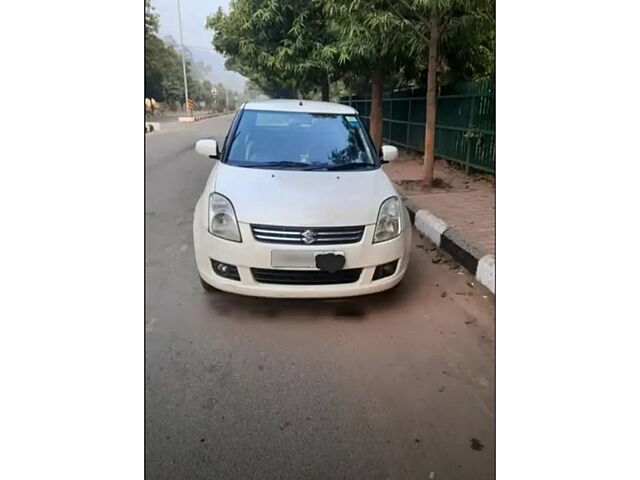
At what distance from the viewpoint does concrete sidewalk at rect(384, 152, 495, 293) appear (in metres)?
3.42

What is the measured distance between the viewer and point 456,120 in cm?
716

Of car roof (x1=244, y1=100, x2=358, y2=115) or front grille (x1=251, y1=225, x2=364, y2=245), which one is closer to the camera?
front grille (x1=251, y1=225, x2=364, y2=245)

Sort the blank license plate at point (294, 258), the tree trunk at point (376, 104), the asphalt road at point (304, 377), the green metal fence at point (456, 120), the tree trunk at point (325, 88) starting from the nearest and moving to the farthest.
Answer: the asphalt road at point (304, 377)
the blank license plate at point (294, 258)
the tree trunk at point (325, 88)
the green metal fence at point (456, 120)
the tree trunk at point (376, 104)

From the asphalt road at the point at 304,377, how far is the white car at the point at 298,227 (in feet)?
0.63

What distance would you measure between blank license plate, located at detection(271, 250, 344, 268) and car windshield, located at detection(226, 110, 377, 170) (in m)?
0.72

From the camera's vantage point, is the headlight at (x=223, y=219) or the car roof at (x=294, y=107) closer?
the headlight at (x=223, y=219)

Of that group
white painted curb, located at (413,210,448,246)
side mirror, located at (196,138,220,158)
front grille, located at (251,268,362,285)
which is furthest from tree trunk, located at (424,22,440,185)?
front grille, located at (251,268,362,285)

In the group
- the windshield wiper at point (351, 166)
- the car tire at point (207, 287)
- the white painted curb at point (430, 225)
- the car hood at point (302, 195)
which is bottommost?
the car tire at point (207, 287)

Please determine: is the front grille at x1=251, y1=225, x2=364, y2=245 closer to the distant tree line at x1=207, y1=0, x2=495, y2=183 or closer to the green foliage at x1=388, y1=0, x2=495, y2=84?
the distant tree line at x1=207, y1=0, x2=495, y2=183

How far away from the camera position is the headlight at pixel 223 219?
2.48 m

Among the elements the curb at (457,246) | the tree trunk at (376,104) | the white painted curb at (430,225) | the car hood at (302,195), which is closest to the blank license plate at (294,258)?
the car hood at (302,195)

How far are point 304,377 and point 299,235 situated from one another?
0.72 metres

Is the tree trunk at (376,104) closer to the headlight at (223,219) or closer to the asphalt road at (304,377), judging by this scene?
the asphalt road at (304,377)

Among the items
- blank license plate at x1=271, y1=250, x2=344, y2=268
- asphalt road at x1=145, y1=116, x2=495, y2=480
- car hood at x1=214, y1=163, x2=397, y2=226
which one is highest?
car hood at x1=214, y1=163, x2=397, y2=226
